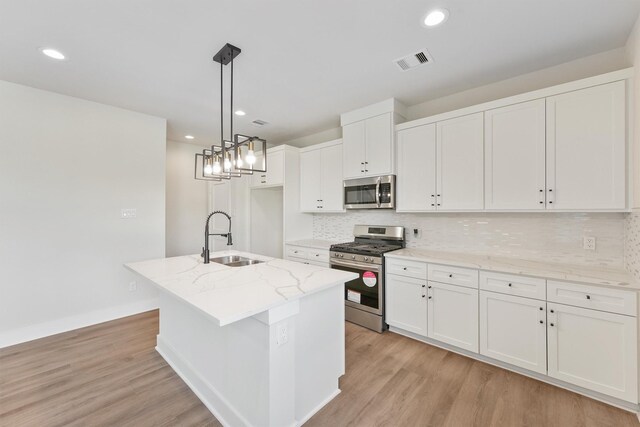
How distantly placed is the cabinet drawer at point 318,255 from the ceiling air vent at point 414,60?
2285 millimetres

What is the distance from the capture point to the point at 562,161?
7.11 feet

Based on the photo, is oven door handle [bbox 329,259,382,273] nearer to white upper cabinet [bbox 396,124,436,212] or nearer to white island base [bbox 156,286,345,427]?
white upper cabinet [bbox 396,124,436,212]

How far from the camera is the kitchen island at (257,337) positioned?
1.45 metres

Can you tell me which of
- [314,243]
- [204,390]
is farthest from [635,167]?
[204,390]

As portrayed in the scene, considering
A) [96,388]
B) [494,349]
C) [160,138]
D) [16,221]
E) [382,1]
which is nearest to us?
[382,1]

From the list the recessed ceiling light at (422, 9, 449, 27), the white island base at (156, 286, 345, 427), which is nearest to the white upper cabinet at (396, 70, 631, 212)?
the recessed ceiling light at (422, 9, 449, 27)

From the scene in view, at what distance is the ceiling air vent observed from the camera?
2250 millimetres

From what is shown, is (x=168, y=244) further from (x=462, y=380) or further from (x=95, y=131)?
(x=462, y=380)

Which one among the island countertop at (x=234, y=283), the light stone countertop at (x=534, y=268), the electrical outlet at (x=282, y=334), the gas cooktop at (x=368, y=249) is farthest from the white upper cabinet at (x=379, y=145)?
the electrical outlet at (x=282, y=334)

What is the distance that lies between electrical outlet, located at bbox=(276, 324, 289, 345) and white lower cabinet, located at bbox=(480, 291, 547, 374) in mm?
1798

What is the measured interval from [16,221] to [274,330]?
324 centimetres

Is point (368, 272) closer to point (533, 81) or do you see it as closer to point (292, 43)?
point (292, 43)

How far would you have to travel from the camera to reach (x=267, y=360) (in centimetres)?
144

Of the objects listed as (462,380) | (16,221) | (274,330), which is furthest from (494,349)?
(16,221)
